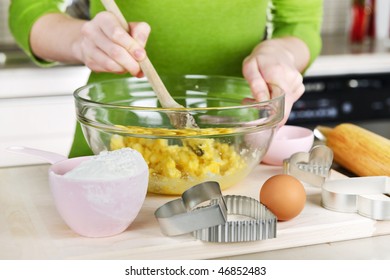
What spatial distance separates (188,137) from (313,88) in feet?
4.77

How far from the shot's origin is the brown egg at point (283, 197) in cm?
83

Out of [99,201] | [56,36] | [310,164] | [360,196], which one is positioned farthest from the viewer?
[56,36]

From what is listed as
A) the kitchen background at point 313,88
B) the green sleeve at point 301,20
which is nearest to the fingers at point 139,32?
the green sleeve at point 301,20

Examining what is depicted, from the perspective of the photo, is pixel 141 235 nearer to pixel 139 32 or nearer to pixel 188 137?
pixel 188 137

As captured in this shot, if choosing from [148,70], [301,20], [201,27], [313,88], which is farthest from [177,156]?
[313,88]

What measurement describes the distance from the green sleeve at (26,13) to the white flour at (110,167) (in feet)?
1.84

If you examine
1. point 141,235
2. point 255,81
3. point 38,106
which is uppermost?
point 255,81

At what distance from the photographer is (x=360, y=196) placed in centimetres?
88

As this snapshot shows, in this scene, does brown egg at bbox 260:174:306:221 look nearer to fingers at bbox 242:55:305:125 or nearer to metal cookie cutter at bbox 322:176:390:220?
metal cookie cutter at bbox 322:176:390:220

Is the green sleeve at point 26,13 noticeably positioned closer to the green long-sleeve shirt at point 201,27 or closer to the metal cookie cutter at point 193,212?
the green long-sleeve shirt at point 201,27

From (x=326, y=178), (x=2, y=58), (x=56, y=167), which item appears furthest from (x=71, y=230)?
(x=2, y=58)

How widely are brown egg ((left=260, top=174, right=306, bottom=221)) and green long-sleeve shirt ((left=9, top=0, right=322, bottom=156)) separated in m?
0.49

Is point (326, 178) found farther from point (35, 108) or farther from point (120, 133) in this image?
point (35, 108)
